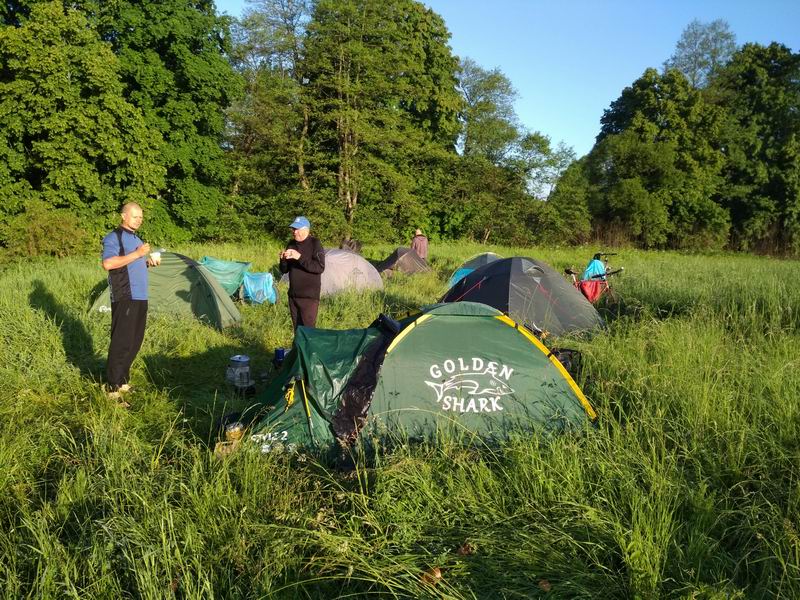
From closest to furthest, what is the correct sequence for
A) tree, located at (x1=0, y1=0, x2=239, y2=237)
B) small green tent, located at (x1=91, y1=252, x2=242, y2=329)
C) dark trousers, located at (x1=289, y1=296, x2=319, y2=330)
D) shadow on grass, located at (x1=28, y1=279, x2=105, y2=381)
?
shadow on grass, located at (x1=28, y1=279, x2=105, y2=381) < dark trousers, located at (x1=289, y1=296, x2=319, y2=330) < small green tent, located at (x1=91, y1=252, x2=242, y2=329) < tree, located at (x1=0, y1=0, x2=239, y2=237)

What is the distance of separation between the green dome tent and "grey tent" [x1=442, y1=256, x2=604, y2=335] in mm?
3201

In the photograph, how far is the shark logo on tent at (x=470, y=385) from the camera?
377 centimetres

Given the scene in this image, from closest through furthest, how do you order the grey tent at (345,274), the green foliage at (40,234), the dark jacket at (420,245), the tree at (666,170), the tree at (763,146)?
the grey tent at (345,274), the green foliage at (40,234), the dark jacket at (420,245), the tree at (666,170), the tree at (763,146)

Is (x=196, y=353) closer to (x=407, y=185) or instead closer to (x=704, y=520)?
(x=704, y=520)

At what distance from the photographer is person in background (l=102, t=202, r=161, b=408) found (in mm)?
4469

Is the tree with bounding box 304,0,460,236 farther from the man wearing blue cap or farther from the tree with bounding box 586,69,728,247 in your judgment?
the man wearing blue cap

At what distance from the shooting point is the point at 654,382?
4.02 meters

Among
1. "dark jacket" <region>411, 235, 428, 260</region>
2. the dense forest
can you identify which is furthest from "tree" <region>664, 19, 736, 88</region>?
"dark jacket" <region>411, 235, 428, 260</region>

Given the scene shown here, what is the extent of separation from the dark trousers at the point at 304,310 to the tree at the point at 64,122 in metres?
13.4

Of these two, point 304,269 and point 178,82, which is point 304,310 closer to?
point 304,269

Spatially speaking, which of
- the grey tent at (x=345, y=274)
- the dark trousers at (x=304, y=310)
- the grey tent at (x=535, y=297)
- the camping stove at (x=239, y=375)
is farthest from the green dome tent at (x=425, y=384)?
the grey tent at (x=345, y=274)

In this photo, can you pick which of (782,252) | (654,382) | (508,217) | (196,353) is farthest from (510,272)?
(782,252)

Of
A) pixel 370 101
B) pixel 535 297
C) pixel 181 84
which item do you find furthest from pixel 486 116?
pixel 535 297

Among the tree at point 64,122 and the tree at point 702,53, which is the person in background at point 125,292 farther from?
the tree at point 702,53
